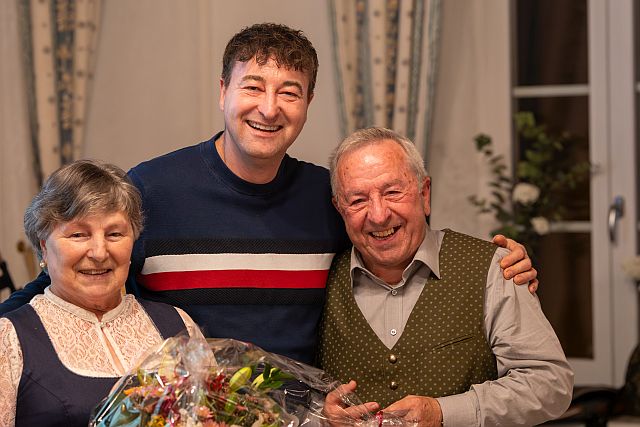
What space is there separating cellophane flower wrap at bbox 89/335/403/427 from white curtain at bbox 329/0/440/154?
268 centimetres

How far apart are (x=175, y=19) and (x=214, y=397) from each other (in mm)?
3420

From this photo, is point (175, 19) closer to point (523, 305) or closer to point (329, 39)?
point (329, 39)

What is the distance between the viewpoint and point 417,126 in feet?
14.6

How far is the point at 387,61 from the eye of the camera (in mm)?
4484

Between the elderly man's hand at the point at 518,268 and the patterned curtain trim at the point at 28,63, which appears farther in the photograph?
the patterned curtain trim at the point at 28,63

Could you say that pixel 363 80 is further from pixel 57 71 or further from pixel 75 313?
pixel 75 313

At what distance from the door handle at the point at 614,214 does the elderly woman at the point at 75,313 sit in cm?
283

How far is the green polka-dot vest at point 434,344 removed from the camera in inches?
92.5

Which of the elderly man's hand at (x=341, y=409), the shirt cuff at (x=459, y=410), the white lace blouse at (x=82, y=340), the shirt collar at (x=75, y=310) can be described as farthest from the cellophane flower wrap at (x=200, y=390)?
the shirt cuff at (x=459, y=410)

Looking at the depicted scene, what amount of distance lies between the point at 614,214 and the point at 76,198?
3.04m

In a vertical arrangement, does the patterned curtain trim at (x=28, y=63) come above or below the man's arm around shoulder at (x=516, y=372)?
above

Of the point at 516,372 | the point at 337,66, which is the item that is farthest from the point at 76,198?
the point at 337,66

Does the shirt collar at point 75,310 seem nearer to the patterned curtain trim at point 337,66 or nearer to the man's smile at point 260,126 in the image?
the man's smile at point 260,126

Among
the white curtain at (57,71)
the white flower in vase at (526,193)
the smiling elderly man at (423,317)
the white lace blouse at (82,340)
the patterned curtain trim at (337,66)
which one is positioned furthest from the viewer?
the white curtain at (57,71)
